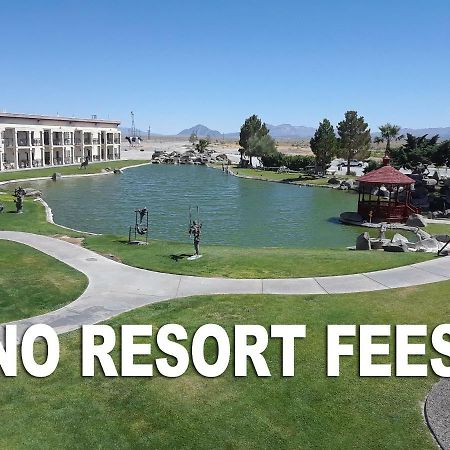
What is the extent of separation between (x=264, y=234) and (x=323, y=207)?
17.5 m

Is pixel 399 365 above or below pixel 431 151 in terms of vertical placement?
below

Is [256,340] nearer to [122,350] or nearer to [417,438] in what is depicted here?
[122,350]

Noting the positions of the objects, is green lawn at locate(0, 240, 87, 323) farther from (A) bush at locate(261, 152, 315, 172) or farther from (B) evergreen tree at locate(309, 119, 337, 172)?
(A) bush at locate(261, 152, 315, 172)

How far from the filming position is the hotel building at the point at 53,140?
3219 inches

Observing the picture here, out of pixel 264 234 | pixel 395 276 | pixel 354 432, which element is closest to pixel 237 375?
pixel 354 432

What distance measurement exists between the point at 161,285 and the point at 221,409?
868cm

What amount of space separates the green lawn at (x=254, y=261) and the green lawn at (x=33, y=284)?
2.92 meters

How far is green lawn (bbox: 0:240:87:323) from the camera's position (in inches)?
655

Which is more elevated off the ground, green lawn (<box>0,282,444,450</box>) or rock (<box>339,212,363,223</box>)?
rock (<box>339,212,363,223</box>)

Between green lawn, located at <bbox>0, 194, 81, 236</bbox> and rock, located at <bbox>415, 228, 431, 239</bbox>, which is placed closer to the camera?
green lawn, located at <bbox>0, 194, 81, 236</bbox>

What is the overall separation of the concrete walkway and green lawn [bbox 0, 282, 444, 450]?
2.34 metres

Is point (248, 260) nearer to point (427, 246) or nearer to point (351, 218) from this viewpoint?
point (427, 246)

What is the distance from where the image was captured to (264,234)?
3706 centimetres

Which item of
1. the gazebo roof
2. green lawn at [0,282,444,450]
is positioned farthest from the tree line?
green lawn at [0,282,444,450]
